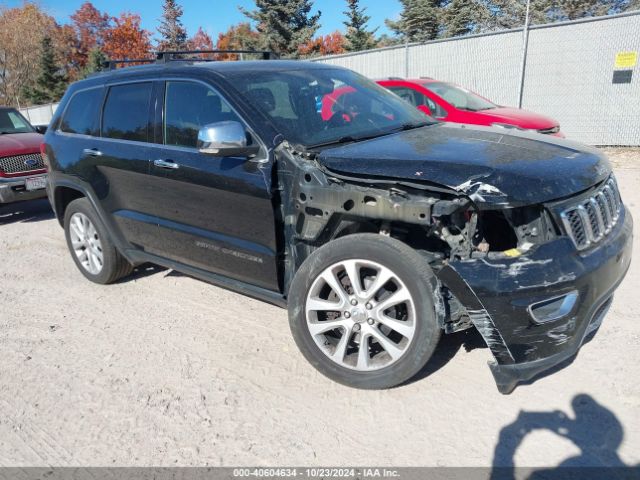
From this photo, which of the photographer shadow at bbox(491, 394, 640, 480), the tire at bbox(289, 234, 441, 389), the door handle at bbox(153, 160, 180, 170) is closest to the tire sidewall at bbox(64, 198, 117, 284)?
the door handle at bbox(153, 160, 180, 170)

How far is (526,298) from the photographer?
8.08 feet

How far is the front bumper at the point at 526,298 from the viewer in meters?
2.46

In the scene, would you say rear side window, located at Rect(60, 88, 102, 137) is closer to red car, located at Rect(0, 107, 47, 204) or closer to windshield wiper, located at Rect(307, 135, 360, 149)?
windshield wiper, located at Rect(307, 135, 360, 149)

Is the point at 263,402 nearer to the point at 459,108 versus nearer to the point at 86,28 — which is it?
the point at 459,108

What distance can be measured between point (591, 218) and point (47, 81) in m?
47.4

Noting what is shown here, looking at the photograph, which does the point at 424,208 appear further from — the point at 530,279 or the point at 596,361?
the point at 596,361

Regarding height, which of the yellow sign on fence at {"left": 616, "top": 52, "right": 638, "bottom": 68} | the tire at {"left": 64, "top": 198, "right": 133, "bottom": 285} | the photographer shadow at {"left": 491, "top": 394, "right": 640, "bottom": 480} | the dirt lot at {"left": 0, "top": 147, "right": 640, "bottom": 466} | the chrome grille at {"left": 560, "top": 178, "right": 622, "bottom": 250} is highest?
the yellow sign on fence at {"left": 616, "top": 52, "right": 638, "bottom": 68}

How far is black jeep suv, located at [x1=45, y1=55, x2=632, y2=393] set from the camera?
254 centimetres

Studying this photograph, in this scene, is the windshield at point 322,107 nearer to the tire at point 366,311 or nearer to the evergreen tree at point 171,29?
the tire at point 366,311

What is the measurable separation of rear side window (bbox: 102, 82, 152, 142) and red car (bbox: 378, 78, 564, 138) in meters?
5.55

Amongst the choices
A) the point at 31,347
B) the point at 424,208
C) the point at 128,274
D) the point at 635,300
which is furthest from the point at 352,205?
the point at 128,274

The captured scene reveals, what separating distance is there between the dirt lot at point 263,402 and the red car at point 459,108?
15.6ft

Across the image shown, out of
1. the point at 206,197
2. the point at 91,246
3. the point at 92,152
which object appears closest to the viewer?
the point at 206,197

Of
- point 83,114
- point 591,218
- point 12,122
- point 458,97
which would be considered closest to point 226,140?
point 591,218
